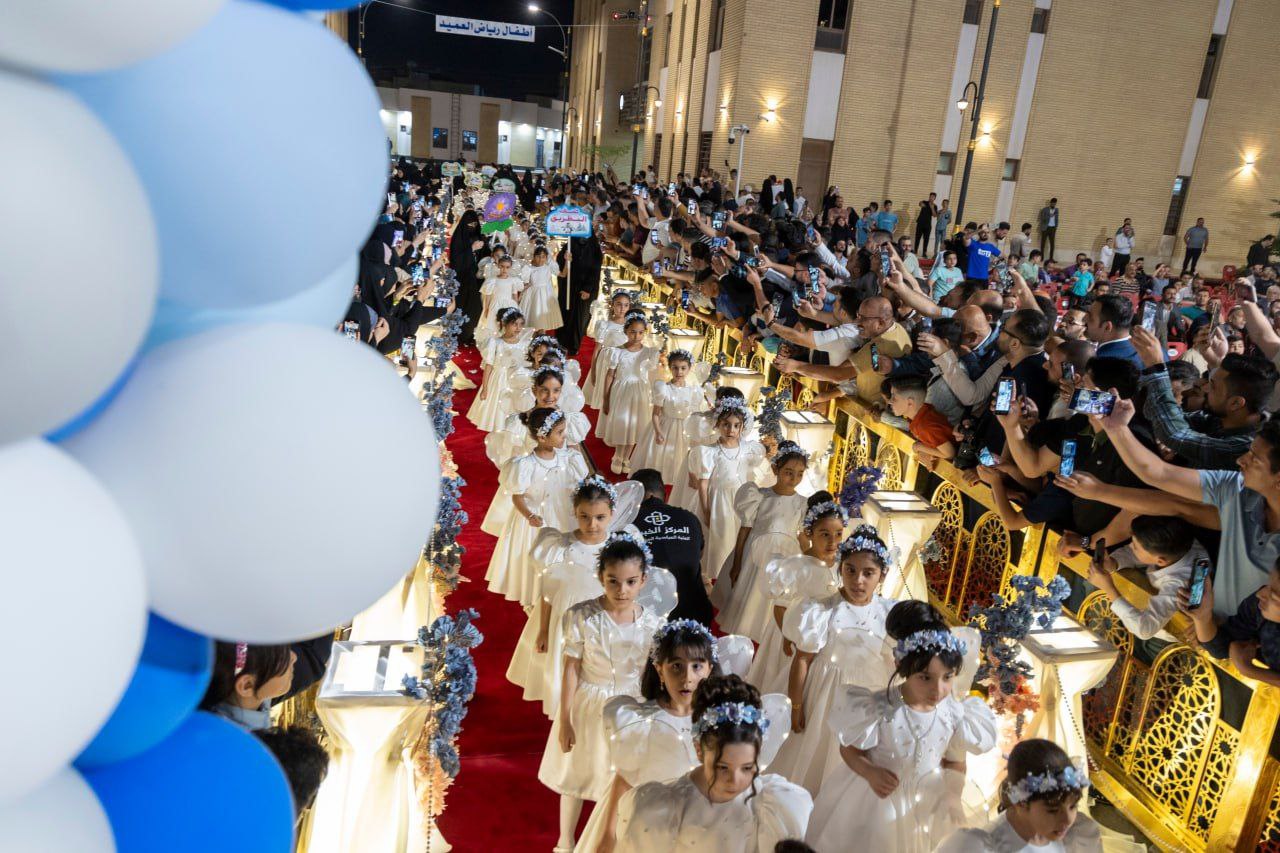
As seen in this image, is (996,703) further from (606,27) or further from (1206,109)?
(606,27)

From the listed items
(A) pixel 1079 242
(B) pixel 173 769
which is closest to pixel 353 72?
(B) pixel 173 769

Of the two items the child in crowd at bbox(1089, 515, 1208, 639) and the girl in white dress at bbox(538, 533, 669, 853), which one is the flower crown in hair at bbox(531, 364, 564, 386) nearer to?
the girl in white dress at bbox(538, 533, 669, 853)

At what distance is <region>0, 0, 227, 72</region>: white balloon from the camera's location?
1070mm

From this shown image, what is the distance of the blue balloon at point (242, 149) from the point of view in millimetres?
1327

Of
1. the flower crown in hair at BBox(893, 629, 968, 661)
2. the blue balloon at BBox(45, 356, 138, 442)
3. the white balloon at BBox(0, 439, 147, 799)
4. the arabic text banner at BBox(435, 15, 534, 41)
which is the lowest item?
the flower crown in hair at BBox(893, 629, 968, 661)

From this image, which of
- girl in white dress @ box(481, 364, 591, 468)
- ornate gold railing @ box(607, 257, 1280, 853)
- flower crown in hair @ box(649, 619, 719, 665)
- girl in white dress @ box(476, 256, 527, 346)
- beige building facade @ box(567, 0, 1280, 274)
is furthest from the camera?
beige building facade @ box(567, 0, 1280, 274)

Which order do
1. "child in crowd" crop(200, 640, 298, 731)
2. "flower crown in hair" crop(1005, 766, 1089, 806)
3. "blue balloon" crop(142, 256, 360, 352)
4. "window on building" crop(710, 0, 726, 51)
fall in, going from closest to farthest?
1. "blue balloon" crop(142, 256, 360, 352)
2. "child in crowd" crop(200, 640, 298, 731)
3. "flower crown in hair" crop(1005, 766, 1089, 806)
4. "window on building" crop(710, 0, 726, 51)

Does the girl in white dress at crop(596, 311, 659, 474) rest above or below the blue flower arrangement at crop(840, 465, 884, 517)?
below

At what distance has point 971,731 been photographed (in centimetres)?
359

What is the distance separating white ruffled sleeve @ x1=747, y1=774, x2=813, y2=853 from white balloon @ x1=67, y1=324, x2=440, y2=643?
2053 millimetres

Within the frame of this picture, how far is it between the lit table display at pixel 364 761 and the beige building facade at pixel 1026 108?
2313cm

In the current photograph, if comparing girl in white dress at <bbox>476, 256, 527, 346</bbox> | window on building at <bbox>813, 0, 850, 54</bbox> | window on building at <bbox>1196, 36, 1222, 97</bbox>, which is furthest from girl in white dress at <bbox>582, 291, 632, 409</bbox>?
window on building at <bbox>1196, 36, 1222, 97</bbox>

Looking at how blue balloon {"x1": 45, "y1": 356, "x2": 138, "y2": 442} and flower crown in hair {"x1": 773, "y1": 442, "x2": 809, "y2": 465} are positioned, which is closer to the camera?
→ blue balloon {"x1": 45, "y1": 356, "x2": 138, "y2": 442}

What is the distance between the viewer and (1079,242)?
1074 inches
